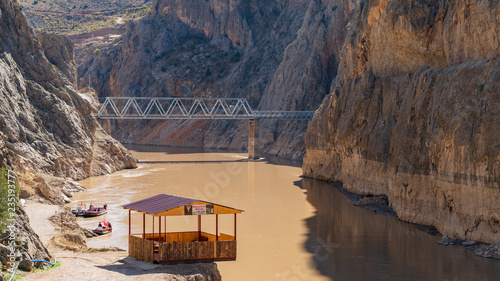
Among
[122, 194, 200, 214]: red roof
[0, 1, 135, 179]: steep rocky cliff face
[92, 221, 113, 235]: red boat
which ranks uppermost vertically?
[0, 1, 135, 179]: steep rocky cliff face

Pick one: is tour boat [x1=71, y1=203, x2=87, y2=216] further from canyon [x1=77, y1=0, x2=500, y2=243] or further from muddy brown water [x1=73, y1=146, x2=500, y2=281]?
canyon [x1=77, y1=0, x2=500, y2=243]

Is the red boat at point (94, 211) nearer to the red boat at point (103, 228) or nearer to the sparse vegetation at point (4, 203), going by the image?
the red boat at point (103, 228)

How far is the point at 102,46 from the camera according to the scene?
7456 inches

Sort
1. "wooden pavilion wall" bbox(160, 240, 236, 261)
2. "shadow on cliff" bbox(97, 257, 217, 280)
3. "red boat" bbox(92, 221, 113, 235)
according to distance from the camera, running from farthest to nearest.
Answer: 1. "red boat" bbox(92, 221, 113, 235)
2. "wooden pavilion wall" bbox(160, 240, 236, 261)
3. "shadow on cliff" bbox(97, 257, 217, 280)

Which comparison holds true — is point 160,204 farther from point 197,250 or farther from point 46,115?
point 46,115

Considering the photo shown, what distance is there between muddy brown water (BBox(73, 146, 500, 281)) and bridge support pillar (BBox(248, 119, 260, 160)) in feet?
79.4

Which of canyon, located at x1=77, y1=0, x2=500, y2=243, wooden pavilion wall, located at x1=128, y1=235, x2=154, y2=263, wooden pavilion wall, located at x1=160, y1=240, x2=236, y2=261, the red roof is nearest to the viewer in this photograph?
wooden pavilion wall, located at x1=160, y1=240, x2=236, y2=261

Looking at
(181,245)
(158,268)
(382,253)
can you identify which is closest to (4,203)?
(158,268)

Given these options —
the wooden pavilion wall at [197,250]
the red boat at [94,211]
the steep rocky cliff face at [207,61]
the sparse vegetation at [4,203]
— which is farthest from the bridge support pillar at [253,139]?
the sparse vegetation at [4,203]

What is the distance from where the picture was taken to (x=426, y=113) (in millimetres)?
44344

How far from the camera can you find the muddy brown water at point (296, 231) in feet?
104

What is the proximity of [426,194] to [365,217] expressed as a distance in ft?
21.0

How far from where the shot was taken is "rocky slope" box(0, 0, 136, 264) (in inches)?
2258

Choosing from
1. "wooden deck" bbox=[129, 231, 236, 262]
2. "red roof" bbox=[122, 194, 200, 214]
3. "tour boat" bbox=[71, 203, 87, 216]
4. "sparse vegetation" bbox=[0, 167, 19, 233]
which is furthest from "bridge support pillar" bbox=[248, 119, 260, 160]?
"sparse vegetation" bbox=[0, 167, 19, 233]
